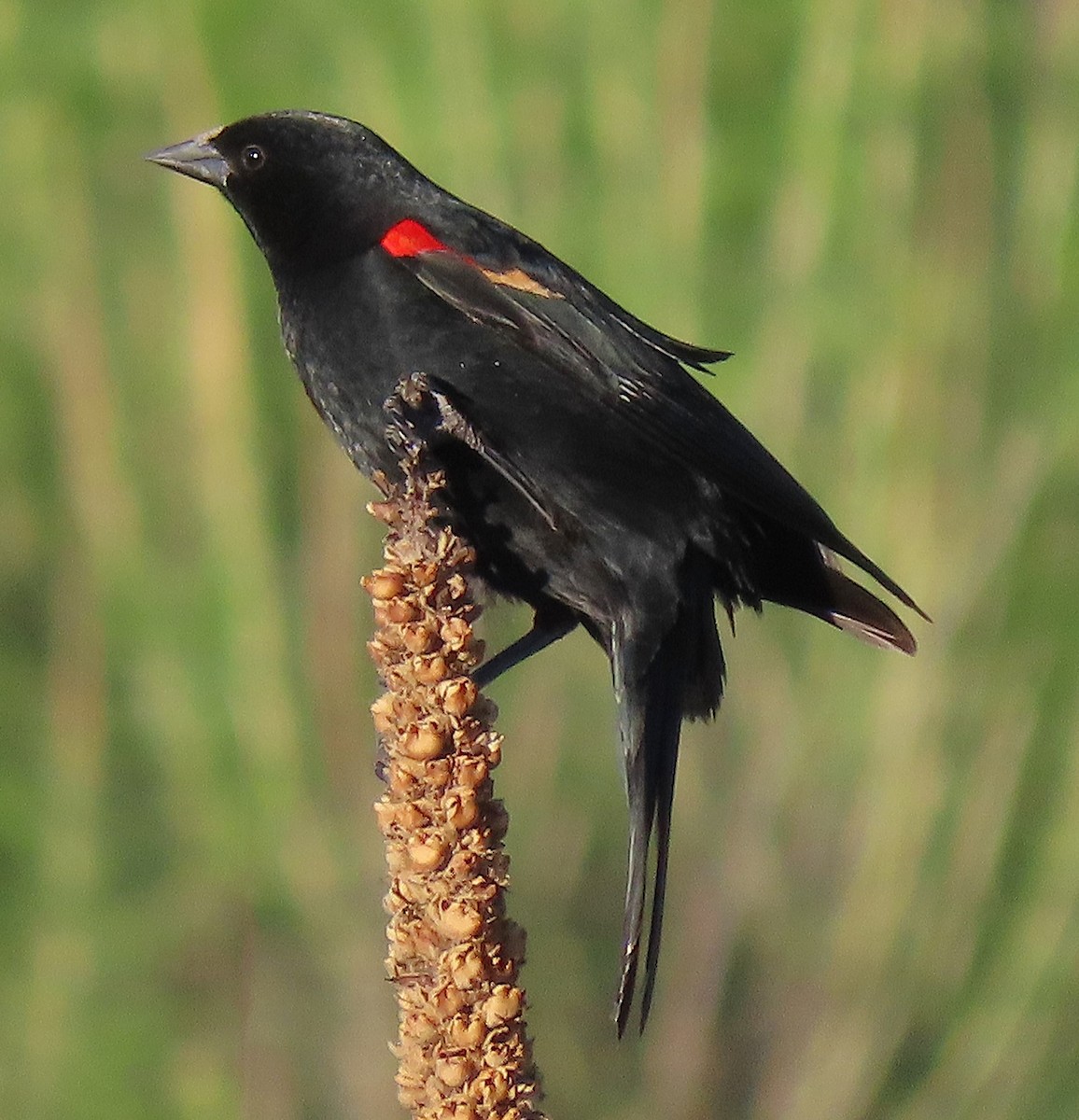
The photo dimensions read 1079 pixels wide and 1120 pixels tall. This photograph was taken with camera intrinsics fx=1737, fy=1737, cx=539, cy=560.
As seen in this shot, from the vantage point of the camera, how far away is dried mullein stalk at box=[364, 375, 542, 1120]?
1312 mm

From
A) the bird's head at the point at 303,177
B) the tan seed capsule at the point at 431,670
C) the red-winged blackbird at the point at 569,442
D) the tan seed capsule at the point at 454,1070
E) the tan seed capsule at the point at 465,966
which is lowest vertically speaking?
the tan seed capsule at the point at 454,1070

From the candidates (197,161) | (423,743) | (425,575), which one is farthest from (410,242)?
(423,743)

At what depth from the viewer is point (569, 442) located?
2078mm

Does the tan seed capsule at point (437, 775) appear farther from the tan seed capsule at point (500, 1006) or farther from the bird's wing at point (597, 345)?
the bird's wing at point (597, 345)

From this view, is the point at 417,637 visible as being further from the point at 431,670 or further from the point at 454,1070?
the point at 454,1070

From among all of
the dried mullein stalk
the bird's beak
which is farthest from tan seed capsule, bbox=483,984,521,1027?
the bird's beak

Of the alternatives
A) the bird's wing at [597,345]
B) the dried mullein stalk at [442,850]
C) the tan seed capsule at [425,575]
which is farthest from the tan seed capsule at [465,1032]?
the bird's wing at [597,345]

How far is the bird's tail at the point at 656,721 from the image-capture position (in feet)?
6.04

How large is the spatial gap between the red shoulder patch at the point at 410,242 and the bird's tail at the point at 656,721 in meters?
0.51

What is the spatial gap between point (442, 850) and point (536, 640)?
37.1 inches

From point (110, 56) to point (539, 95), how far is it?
→ 0.63 metres

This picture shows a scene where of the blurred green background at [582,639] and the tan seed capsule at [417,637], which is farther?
the blurred green background at [582,639]

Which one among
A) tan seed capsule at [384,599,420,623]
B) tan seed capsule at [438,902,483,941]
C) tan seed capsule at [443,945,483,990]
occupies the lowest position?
tan seed capsule at [443,945,483,990]

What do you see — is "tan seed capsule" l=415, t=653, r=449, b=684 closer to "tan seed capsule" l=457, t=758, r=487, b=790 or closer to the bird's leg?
"tan seed capsule" l=457, t=758, r=487, b=790
